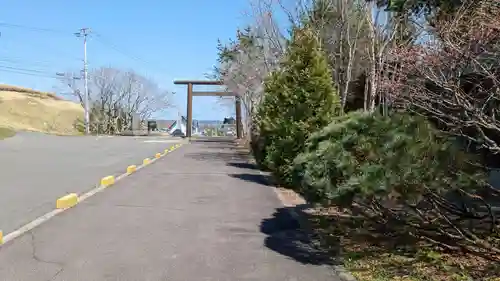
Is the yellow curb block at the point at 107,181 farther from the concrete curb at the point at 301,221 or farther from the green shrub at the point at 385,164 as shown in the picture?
the green shrub at the point at 385,164

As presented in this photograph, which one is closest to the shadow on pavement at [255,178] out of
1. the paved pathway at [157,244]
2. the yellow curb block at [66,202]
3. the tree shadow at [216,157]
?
the paved pathway at [157,244]

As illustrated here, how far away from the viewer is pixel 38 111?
7394cm

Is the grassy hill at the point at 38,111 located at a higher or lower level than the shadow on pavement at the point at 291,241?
higher

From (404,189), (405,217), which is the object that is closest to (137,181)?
(405,217)

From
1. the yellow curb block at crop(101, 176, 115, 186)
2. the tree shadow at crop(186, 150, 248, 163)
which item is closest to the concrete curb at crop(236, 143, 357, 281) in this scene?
the yellow curb block at crop(101, 176, 115, 186)

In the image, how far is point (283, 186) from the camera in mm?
14352

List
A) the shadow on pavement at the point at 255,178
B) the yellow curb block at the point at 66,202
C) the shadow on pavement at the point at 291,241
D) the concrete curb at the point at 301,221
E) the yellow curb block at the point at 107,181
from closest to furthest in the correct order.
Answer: the concrete curb at the point at 301,221, the shadow on pavement at the point at 291,241, the yellow curb block at the point at 66,202, the yellow curb block at the point at 107,181, the shadow on pavement at the point at 255,178

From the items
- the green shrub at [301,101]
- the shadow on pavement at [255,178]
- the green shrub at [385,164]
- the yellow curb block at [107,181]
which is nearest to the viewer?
the green shrub at [385,164]

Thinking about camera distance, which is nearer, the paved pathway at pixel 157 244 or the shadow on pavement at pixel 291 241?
the paved pathway at pixel 157 244

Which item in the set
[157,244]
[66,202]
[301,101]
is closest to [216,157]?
[301,101]

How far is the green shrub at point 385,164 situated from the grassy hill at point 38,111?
62.6 meters

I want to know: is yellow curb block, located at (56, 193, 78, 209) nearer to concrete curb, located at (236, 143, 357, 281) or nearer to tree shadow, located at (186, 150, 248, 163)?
concrete curb, located at (236, 143, 357, 281)

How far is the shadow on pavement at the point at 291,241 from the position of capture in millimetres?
6422

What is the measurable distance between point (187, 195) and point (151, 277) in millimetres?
6564
